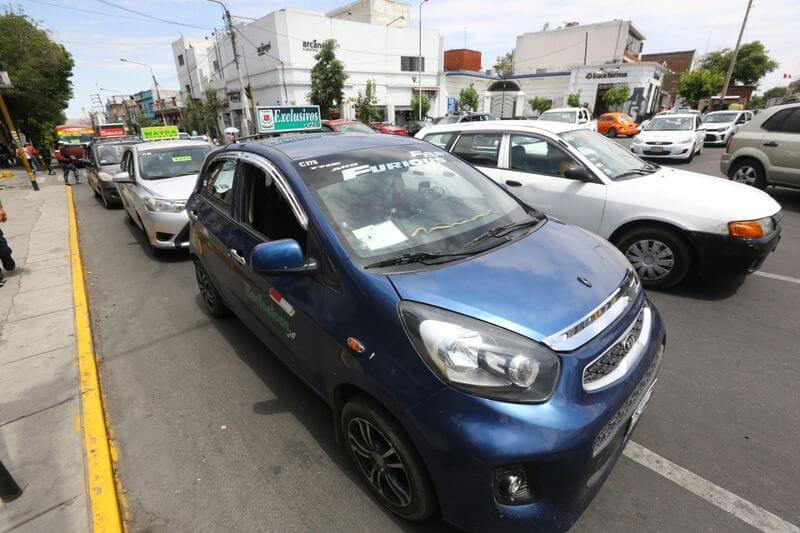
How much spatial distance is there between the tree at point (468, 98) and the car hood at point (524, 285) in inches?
1844

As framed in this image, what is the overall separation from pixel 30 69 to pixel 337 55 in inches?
910

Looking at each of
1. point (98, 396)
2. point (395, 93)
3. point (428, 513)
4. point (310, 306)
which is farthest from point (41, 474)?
point (395, 93)

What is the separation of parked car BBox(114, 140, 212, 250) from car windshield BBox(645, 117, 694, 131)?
13552 mm

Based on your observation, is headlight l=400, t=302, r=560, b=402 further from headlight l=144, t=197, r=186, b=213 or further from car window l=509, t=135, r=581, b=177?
headlight l=144, t=197, r=186, b=213

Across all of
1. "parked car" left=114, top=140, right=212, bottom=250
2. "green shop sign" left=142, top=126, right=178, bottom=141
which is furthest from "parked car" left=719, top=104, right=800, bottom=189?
"green shop sign" left=142, top=126, right=178, bottom=141

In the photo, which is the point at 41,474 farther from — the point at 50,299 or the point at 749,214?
the point at 749,214

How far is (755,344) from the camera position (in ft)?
11.0

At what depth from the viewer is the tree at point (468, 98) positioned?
44722 mm

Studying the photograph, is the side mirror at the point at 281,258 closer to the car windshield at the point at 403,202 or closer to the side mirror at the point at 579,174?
the car windshield at the point at 403,202

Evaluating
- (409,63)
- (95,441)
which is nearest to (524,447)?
(95,441)

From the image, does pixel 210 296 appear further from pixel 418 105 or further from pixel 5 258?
pixel 418 105

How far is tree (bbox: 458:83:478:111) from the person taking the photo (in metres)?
44.7

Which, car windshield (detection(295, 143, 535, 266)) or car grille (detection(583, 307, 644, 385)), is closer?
car grille (detection(583, 307, 644, 385))

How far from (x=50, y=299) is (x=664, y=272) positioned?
6.98 metres
